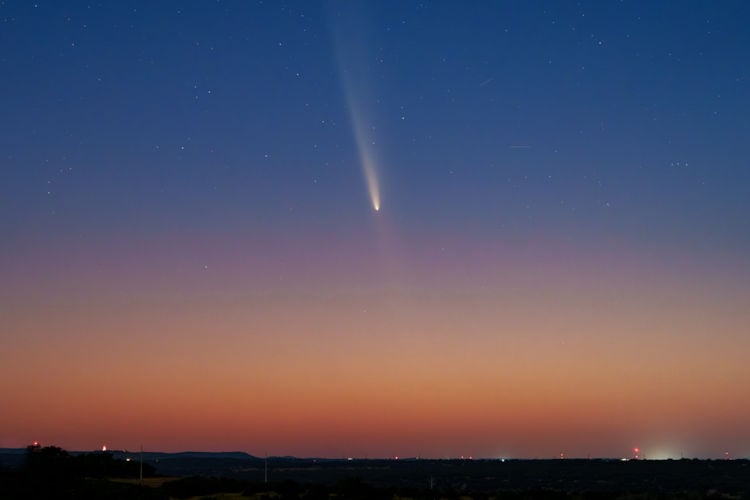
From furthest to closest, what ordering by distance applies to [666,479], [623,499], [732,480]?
[666,479] < [732,480] < [623,499]

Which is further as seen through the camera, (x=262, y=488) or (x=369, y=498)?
(x=262, y=488)

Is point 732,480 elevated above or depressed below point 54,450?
below

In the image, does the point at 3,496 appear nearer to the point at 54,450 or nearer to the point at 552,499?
the point at 54,450

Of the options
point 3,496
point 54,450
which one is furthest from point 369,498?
point 54,450

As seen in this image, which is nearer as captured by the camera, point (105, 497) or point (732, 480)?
point (105, 497)

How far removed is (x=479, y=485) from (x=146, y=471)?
26.0 meters

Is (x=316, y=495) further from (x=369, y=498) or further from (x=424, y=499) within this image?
(x=424, y=499)

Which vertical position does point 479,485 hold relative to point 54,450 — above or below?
below

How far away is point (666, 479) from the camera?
243 feet

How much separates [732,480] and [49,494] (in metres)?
53.3

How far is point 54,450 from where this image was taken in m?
46.8

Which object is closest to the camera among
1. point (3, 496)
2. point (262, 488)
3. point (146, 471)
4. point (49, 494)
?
point (3, 496)

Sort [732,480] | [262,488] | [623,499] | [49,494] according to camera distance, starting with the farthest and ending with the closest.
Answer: [732,480], [262,488], [623,499], [49,494]

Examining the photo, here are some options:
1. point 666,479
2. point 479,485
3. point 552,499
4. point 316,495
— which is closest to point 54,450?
point 316,495
